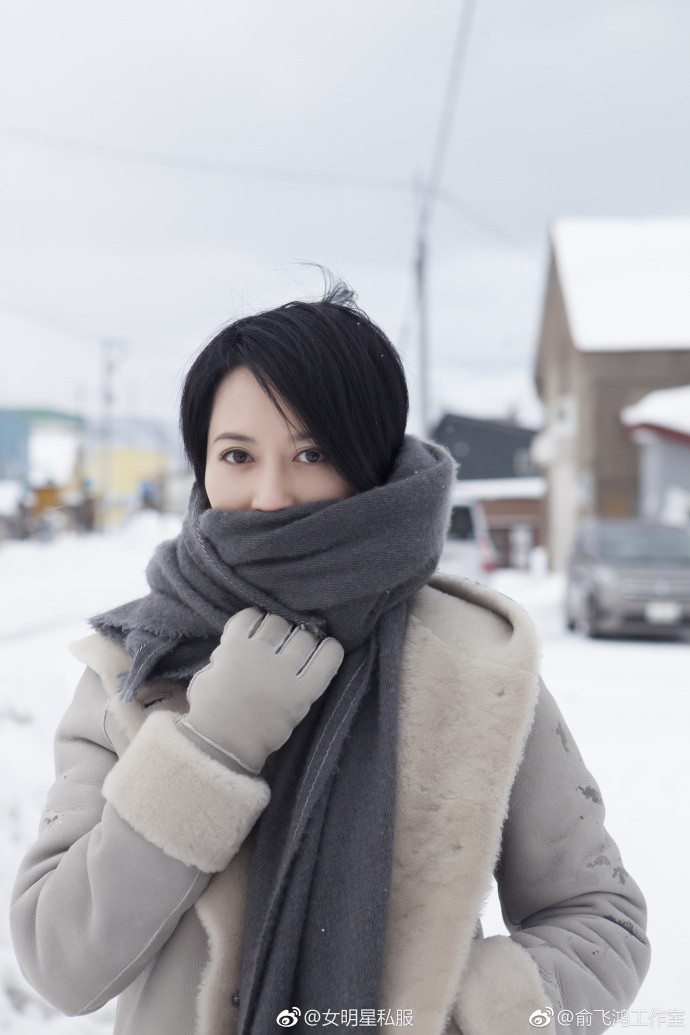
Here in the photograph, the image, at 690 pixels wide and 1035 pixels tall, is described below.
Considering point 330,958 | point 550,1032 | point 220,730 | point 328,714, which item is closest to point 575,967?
point 550,1032

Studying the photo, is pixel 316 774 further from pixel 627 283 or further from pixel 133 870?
pixel 627 283

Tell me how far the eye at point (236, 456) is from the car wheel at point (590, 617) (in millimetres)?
10039

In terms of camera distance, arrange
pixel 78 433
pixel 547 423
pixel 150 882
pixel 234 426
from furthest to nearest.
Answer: pixel 78 433, pixel 547 423, pixel 234 426, pixel 150 882

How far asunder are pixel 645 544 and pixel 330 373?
1162cm

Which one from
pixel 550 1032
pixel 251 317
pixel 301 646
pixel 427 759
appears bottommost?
pixel 550 1032

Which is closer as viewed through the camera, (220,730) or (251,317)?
(220,730)

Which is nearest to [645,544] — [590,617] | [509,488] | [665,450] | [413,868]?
[590,617]

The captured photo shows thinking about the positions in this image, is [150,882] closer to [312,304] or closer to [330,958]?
[330,958]

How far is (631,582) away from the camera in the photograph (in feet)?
36.0

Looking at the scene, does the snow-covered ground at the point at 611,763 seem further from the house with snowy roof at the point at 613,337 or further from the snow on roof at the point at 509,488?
the snow on roof at the point at 509,488

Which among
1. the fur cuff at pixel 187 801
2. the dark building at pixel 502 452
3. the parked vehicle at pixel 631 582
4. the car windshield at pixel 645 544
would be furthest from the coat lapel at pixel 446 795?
the dark building at pixel 502 452

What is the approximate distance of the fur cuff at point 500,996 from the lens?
1.25 m

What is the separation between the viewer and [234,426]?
148 centimetres

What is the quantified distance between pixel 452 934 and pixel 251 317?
0.98 metres
